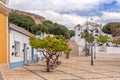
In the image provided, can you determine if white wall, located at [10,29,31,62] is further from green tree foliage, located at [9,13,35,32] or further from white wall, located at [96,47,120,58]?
white wall, located at [96,47,120,58]

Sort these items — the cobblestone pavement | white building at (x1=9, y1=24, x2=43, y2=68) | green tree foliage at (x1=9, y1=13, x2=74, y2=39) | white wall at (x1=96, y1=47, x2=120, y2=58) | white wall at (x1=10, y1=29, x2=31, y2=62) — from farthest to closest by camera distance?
1. white wall at (x1=96, y1=47, x2=120, y2=58)
2. green tree foliage at (x1=9, y1=13, x2=74, y2=39)
3. white building at (x1=9, y1=24, x2=43, y2=68)
4. white wall at (x1=10, y1=29, x2=31, y2=62)
5. the cobblestone pavement

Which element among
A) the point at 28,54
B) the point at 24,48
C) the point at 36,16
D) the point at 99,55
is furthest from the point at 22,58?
the point at 36,16

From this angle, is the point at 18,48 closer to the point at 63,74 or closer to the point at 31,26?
the point at 63,74

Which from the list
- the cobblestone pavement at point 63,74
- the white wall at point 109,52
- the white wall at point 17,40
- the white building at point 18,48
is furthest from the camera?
→ the white wall at point 109,52

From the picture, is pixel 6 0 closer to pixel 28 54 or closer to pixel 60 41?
pixel 60 41

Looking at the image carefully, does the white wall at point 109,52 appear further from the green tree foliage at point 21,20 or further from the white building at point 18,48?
the white building at point 18,48

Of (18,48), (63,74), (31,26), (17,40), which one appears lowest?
(63,74)

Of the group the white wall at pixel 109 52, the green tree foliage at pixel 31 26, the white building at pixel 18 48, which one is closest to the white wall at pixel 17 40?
the white building at pixel 18 48

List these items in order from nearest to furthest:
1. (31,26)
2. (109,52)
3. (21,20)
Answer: (21,20)
(109,52)
(31,26)

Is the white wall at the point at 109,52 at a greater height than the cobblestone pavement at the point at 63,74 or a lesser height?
greater

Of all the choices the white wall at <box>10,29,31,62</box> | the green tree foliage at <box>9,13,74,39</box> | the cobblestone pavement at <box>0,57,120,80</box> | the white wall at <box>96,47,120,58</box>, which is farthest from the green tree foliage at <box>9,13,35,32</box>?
the cobblestone pavement at <box>0,57,120,80</box>

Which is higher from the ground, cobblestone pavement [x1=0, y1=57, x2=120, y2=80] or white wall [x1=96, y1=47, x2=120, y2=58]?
white wall [x1=96, y1=47, x2=120, y2=58]

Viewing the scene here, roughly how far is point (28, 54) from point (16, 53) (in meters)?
6.80

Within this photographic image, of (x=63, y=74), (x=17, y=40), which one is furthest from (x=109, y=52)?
(x=63, y=74)
